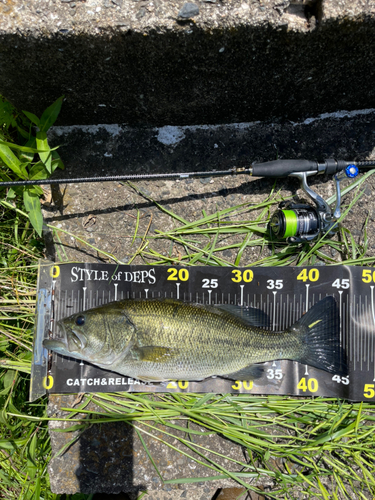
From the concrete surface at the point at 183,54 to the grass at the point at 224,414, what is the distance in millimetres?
951

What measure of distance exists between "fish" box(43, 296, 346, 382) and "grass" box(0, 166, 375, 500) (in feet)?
1.08

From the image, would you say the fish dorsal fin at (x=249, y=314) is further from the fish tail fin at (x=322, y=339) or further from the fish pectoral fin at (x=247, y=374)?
the fish pectoral fin at (x=247, y=374)

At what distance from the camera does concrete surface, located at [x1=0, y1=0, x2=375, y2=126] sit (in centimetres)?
220

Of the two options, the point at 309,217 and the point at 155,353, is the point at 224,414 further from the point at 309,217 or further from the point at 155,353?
the point at 309,217

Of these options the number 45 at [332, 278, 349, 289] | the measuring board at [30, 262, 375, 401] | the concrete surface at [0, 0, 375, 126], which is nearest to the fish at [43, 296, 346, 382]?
the measuring board at [30, 262, 375, 401]

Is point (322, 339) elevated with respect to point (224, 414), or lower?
elevated

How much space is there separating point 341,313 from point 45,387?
2.75 meters

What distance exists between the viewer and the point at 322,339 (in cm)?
293

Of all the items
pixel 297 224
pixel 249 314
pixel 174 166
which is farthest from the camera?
pixel 174 166

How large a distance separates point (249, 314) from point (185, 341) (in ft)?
2.15

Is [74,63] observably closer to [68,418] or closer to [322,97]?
[322,97]

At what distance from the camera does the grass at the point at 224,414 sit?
2.86m

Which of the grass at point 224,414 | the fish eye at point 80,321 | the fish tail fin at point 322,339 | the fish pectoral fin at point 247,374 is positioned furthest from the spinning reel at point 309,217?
the fish eye at point 80,321

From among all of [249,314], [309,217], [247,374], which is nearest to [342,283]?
[309,217]
